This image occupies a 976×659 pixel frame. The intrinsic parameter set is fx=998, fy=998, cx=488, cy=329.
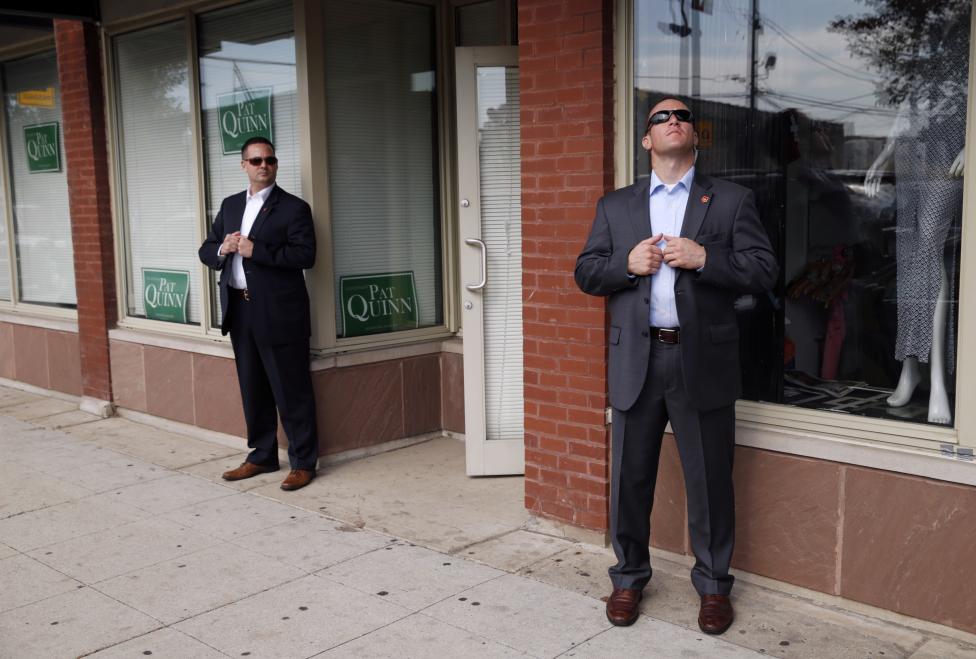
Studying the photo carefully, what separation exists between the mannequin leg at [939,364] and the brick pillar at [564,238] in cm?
143

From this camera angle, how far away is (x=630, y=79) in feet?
15.1

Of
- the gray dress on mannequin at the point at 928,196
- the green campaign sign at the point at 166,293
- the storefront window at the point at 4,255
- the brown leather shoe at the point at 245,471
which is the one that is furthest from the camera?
the storefront window at the point at 4,255

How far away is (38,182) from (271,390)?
14.4ft

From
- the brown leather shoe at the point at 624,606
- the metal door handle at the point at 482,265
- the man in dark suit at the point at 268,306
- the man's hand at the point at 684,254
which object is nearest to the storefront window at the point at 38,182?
the man in dark suit at the point at 268,306

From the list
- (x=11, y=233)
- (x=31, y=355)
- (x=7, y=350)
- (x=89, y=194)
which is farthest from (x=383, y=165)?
(x=7, y=350)

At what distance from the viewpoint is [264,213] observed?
596 centimetres

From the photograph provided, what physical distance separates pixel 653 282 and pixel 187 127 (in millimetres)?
4620

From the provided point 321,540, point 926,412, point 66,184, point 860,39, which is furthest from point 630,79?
point 66,184

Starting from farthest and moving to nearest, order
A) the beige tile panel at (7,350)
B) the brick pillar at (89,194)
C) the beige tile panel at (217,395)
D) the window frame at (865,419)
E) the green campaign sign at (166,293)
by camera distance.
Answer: the beige tile panel at (7,350) < the brick pillar at (89,194) < the green campaign sign at (166,293) < the beige tile panel at (217,395) < the window frame at (865,419)

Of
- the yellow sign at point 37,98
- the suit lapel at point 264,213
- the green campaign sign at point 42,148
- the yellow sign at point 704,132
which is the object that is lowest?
the suit lapel at point 264,213

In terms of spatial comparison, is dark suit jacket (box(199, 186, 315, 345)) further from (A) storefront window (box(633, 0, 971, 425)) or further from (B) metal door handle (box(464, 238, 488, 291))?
(A) storefront window (box(633, 0, 971, 425))

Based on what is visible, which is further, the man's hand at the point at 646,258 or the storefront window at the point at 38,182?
the storefront window at the point at 38,182

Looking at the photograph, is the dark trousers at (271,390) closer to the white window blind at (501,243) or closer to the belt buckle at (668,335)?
the white window blind at (501,243)

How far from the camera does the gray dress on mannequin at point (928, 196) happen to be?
377 centimetres
